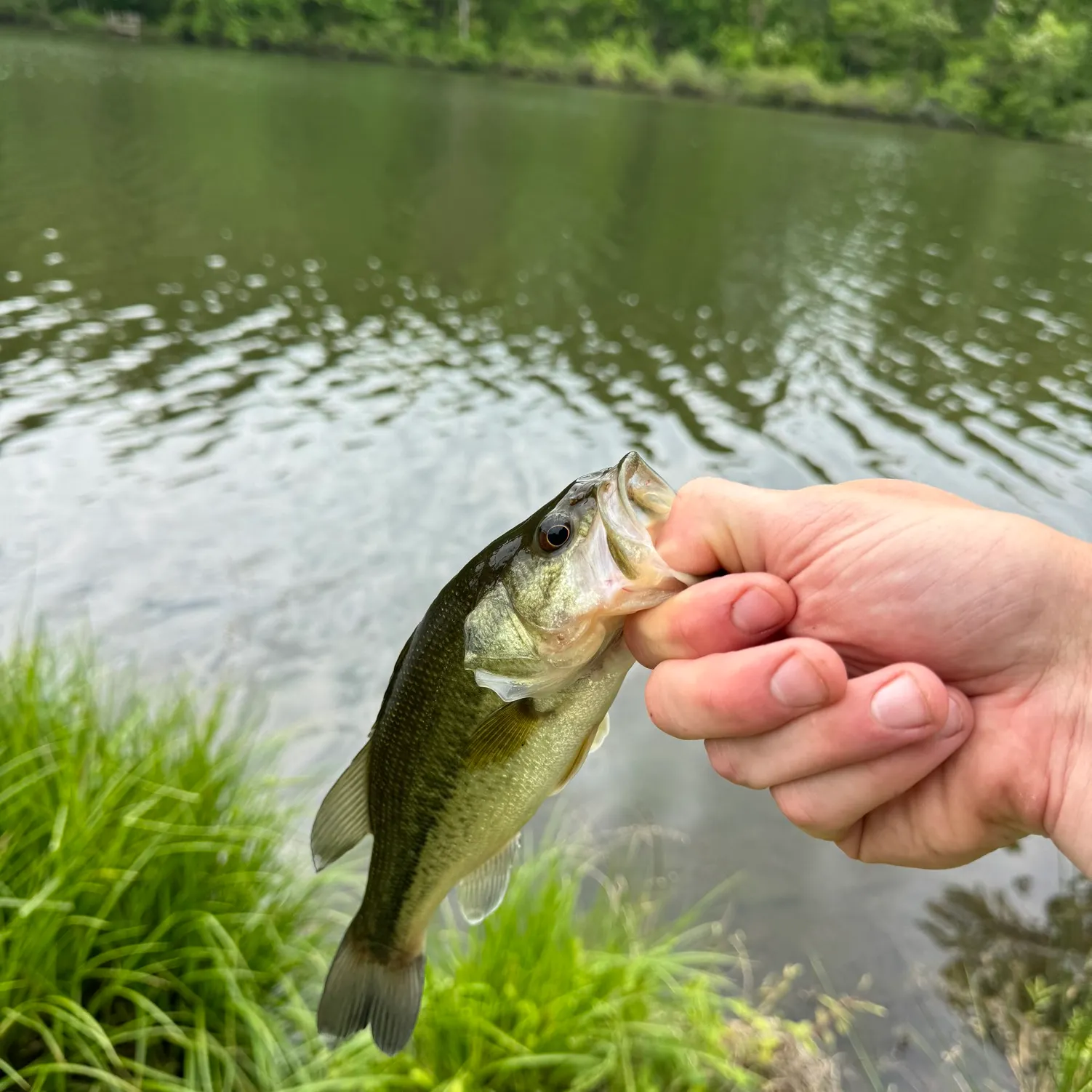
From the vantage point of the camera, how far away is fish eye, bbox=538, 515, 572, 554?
74.9 inches

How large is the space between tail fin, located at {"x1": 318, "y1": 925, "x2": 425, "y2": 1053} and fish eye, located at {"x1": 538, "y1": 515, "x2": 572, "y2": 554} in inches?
57.8

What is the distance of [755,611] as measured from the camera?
1.89 meters

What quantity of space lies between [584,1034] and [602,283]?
15.2 metres

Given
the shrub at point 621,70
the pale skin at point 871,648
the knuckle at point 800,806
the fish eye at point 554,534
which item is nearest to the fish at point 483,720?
the fish eye at point 554,534

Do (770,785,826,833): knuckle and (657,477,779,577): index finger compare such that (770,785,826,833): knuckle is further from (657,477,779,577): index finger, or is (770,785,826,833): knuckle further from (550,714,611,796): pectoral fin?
(657,477,779,577): index finger

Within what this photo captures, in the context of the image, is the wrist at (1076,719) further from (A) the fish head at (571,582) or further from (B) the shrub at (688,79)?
(B) the shrub at (688,79)

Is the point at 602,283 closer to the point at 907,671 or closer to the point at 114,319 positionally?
the point at 114,319

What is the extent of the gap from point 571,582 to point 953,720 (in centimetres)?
93

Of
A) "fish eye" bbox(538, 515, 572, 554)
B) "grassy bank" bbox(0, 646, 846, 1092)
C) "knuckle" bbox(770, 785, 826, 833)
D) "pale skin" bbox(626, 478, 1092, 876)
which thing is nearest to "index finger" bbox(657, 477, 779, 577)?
"pale skin" bbox(626, 478, 1092, 876)

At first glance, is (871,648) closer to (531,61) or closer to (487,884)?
(487,884)

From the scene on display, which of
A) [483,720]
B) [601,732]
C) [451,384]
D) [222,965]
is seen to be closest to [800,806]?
[601,732]

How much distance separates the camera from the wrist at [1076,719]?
1939 millimetres

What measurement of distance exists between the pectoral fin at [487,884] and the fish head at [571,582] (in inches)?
27.1

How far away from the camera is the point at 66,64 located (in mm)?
36344
